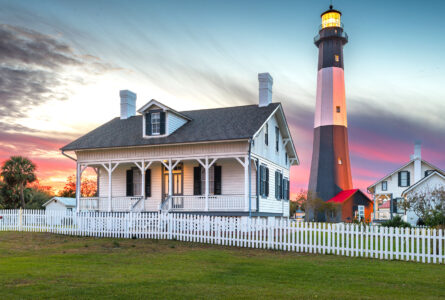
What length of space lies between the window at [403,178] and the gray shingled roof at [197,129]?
2158 cm

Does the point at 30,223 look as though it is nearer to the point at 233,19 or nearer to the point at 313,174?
the point at 233,19

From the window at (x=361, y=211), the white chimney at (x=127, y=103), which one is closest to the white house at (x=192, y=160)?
the white chimney at (x=127, y=103)

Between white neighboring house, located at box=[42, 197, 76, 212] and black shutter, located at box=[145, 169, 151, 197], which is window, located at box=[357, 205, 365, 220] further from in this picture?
white neighboring house, located at box=[42, 197, 76, 212]

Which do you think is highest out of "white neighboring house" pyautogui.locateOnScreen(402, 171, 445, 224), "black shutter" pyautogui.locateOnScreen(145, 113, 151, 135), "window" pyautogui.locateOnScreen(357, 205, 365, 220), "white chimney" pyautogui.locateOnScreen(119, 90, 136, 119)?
"white chimney" pyautogui.locateOnScreen(119, 90, 136, 119)

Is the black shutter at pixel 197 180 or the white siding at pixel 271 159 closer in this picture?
the white siding at pixel 271 159

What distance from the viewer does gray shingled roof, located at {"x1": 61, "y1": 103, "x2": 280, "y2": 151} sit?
23.4 metres

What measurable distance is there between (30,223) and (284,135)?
15.4 meters

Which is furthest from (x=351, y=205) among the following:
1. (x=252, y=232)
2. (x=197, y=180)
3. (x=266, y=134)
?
(x=252, y=232)

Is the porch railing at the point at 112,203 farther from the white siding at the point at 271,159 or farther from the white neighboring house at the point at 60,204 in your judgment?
the white neighboring house at the point at 60,204

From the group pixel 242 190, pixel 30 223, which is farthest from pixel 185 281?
pixel 30 223

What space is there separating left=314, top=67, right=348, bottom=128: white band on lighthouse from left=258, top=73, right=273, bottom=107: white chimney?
62.4ft

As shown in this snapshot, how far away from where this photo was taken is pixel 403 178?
140ft

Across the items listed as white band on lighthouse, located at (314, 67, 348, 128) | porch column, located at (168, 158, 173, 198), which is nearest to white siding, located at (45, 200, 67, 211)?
porch column, located at (168, 158, 173, 198)

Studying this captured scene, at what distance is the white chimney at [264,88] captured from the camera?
26438 mm
